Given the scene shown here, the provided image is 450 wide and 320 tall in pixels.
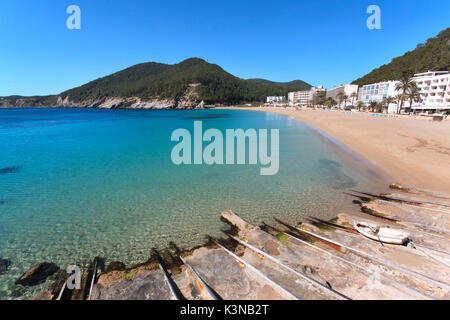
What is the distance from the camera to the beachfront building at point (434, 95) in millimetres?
57559

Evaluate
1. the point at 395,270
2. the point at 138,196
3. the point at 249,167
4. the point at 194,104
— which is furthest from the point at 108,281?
Answer: the point at 194,104

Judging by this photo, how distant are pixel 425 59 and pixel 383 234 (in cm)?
14220

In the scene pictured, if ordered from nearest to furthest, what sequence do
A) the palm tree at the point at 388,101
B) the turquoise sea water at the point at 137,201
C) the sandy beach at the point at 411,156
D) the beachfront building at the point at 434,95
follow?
1. the turquoise sea water at the point at 137,201
2. the sandy beach at the point at 411,156
3. the beachfront building at the point at 434,95
4. the palm tree at the point at 388,101

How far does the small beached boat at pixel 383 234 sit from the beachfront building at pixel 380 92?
87.0 m

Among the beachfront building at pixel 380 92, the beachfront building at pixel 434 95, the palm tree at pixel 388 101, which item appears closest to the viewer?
the beachfront building at pixel 434 95

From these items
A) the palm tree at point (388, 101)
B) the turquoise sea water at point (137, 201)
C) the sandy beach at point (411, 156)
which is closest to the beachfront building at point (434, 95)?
the palm tree at point (388, 101)

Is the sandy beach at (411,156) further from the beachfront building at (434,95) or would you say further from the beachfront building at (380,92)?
the beachfront building at (380,92)

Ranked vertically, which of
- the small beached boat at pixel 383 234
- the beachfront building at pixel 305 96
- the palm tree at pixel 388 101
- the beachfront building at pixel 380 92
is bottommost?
the small beached boat at pixel 383 234

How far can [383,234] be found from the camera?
6.24 meters

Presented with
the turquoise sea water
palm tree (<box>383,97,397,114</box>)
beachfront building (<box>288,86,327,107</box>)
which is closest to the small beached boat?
the turquoise sea water

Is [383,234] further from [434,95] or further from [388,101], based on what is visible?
[434,95]

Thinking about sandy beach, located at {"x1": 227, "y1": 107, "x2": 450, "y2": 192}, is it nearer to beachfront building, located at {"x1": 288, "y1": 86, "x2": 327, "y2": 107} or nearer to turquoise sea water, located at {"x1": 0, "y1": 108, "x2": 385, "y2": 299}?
turquoise sea water, located at {"x1": 0, "y1": 108, "x2": 385, "y2": 299}

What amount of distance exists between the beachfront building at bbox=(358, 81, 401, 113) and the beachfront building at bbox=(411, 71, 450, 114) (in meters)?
7.29
